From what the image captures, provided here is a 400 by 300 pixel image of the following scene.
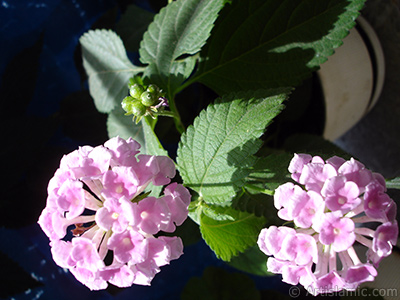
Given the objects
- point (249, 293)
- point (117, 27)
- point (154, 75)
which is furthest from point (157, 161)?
point (249, 293)

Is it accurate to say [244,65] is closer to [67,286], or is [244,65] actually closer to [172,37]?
[172,37]

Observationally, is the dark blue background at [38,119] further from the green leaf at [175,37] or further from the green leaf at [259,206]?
the green leaf at [259,206]

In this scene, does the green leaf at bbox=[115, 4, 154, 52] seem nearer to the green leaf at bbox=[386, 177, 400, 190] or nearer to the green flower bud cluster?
the green flower bud cluster

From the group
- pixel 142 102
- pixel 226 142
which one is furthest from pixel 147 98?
pixel 226 142

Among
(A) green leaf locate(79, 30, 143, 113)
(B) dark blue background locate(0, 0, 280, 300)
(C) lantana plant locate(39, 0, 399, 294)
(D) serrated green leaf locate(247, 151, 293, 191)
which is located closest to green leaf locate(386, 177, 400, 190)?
(C) lantana plant locate(39, 0, 399, 294)

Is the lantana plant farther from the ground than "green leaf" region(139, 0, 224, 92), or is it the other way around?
"green leaf" region(139, 0, 224, 92)

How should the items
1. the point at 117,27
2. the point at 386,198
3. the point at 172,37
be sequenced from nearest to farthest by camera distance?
1. the point at 386,198
2. the point at 172,37
3. the point at 117,27

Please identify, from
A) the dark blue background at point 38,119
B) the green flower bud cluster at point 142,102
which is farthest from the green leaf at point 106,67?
the green flower bud cluster at point 142,102
